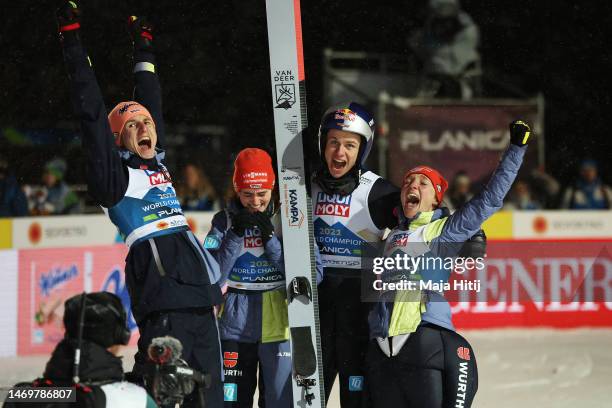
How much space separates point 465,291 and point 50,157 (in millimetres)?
6933

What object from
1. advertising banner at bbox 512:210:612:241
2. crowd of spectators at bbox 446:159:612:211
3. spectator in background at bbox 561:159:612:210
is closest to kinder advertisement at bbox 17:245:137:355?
crowd of spectators at bbox 446:159:612:211

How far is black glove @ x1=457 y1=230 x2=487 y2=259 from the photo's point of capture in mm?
3900

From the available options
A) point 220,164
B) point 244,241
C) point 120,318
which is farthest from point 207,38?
point 120,318

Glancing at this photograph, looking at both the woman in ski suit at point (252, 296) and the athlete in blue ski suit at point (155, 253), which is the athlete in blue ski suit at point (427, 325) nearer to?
the woman in ski suit at point (252, 296)

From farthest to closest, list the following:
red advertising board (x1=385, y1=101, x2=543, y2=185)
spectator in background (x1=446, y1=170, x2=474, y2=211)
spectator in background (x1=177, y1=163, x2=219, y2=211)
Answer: red advertising board (x1=385, y1=101, x2=543, y2=185)
spectator in background (x1=446, y1=170, x2=474, y2=211)
spectator in background (x1=177, y1=163, x2=219, y2=211)

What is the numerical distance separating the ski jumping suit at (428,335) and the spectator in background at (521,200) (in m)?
6.62

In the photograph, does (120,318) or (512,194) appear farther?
(512,194)

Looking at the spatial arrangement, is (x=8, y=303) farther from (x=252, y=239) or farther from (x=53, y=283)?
(x=252, y=239)

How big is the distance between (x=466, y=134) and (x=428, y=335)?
7883 mm

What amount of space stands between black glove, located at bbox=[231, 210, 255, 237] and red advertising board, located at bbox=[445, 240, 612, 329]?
4343 mm

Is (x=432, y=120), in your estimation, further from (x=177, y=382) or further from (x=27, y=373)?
(x=177, y=382)

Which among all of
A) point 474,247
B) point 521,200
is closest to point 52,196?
point 521,200

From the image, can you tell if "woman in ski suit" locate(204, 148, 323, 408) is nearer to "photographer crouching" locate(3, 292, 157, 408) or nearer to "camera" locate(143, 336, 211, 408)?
"camera" locate(143, 336, 211, 408)

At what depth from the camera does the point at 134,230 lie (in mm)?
3684
